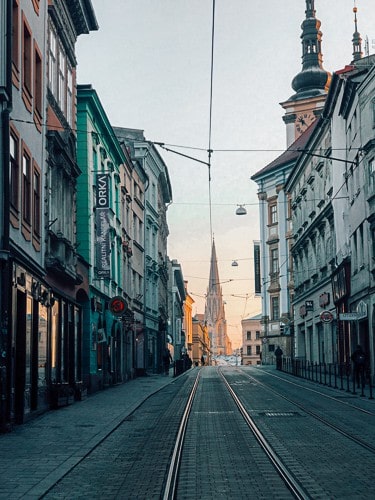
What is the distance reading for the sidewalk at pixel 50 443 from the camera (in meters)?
10.8

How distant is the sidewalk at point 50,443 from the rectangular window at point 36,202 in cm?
470

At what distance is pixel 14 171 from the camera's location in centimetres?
1920

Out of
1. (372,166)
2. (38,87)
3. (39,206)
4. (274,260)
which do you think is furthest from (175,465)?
(274,260)

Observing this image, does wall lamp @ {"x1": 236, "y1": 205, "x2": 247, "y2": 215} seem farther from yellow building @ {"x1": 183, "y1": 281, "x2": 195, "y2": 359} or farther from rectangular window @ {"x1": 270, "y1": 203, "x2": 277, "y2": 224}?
yellow building @ {"x1": 183, "y1": 281, "x2": 195, "y2": 359}

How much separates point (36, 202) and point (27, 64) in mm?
3450

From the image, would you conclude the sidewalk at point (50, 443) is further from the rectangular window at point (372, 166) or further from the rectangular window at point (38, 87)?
the rectangular window at point (372, 166)

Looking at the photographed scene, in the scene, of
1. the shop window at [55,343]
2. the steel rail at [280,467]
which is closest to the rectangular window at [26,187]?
the shop window at [55,343]

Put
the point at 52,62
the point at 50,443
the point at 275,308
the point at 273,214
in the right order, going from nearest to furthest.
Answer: the point at 50,443, the point at 52,62, the point at 275,308, the point at 273,214

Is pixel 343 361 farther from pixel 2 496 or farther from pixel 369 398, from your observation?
pixel 2 496

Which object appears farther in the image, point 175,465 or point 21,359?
point 21,359

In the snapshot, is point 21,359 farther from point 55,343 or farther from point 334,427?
point 334,427

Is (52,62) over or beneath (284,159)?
beneath

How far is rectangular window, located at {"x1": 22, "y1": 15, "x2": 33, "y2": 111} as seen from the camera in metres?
20.6

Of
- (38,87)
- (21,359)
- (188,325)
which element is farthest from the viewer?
(188,325)
